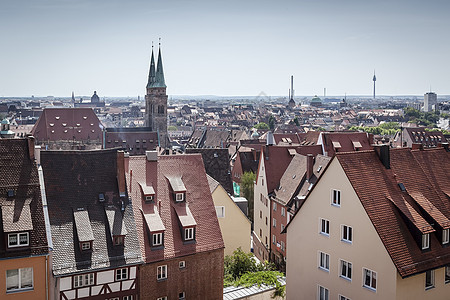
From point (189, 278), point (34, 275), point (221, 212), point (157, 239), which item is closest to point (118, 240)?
point (157, 239)

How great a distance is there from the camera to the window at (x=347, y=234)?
26906 mm

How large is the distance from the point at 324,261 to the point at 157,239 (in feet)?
33.2

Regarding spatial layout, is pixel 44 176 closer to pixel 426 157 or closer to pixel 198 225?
pixel 198 225

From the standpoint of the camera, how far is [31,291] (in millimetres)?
25281

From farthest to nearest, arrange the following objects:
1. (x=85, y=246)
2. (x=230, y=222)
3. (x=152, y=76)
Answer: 1. (x=152, y=76)
2. (x=230, y=222)
3. (x=85, y=246)

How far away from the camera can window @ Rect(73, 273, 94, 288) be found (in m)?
27.3

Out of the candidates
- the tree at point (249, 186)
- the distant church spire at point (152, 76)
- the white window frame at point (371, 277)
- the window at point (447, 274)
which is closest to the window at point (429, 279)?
the window at point (447, 274)

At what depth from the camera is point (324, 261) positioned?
93.7 ft

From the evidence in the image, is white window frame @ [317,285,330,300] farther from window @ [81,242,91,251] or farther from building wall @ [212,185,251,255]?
building wall @ [212,185,251,255]

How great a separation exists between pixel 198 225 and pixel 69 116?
323ft

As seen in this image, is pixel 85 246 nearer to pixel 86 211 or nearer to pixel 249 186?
pixel 86 211

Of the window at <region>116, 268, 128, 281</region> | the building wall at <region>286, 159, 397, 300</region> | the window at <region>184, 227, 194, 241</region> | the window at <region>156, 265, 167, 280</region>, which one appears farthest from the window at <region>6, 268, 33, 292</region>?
the building wall at <region>286, 159, 397, 300</region>

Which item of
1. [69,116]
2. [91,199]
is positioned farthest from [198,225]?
[69,116]

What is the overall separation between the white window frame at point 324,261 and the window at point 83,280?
13059 millimetres
